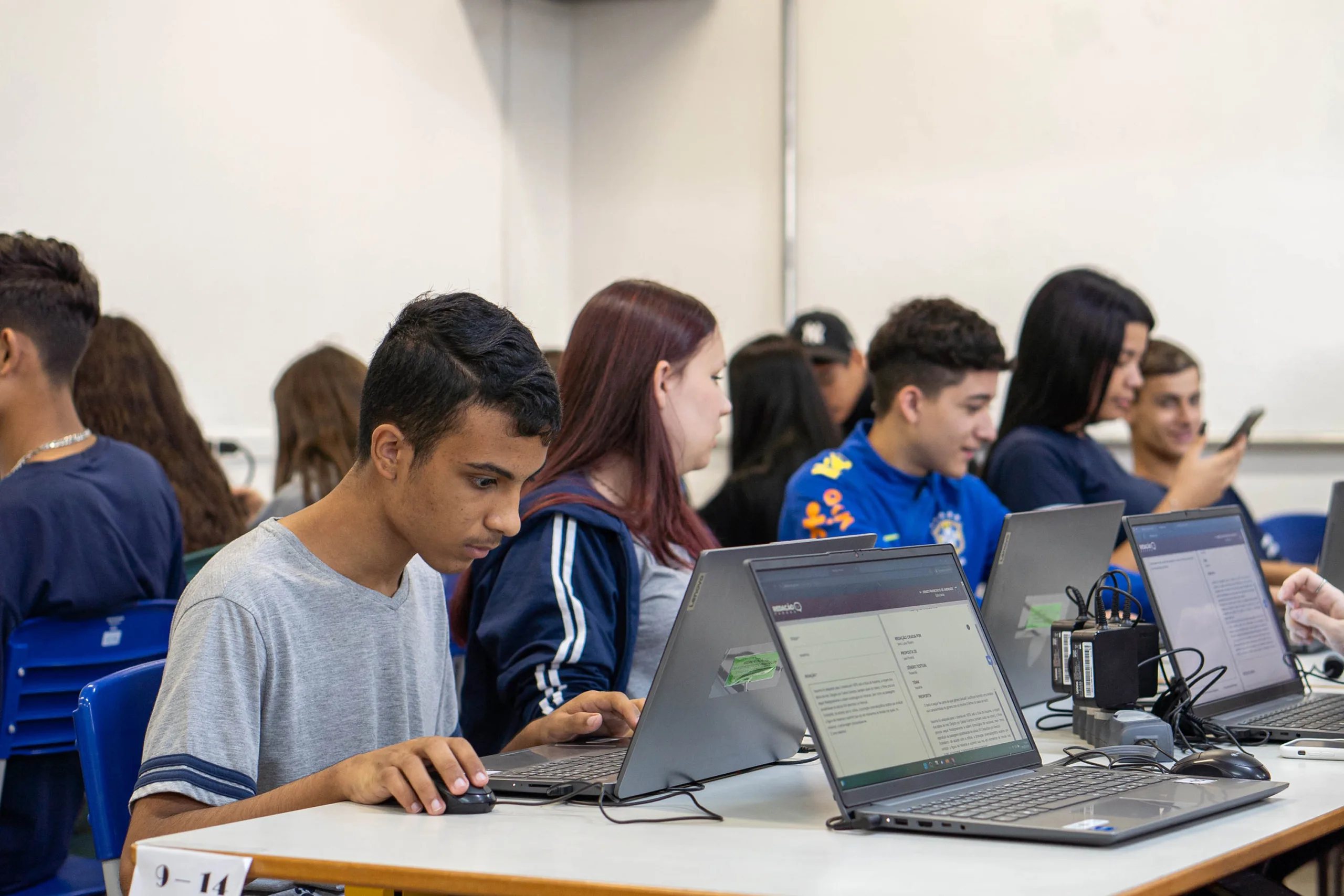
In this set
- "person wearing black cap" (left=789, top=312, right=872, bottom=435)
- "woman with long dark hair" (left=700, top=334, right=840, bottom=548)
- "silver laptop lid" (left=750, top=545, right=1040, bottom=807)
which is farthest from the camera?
"person wearing black cap" (left=789, top=312, right=872, bottom=435)

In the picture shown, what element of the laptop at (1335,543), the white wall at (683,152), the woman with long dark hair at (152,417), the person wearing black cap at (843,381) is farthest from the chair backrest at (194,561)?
the white wall at (683,152)

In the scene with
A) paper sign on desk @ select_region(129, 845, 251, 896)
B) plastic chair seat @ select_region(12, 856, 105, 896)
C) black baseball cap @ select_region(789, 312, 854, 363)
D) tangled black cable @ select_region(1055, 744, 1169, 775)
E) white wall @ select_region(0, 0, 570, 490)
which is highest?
Answer: white wall @ select_region(0, 0, 570, 490)

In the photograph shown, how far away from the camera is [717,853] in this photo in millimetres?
1167

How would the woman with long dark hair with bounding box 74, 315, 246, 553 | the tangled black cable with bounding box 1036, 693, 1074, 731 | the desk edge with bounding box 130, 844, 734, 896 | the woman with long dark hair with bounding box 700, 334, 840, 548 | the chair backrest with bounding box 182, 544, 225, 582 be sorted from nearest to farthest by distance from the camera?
1. the desk edge with bounding box 130, 844, 734, 896
2. the tangled black cable with bounding box 1036, 693, 1074, 731
3. the chair backrest with bounding box 182, 544, 225, 582
4. the woman with long dark hair with bounding box 74, 315, 246, 553
5. the woman with long dark hair with bounding box 700, 334, 840, 548

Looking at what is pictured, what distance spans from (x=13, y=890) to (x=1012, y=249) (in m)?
4.00

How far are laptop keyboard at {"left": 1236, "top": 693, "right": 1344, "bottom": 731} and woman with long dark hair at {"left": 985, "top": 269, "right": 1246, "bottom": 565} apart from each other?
1.09 m

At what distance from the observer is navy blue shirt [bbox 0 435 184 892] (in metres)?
2.05

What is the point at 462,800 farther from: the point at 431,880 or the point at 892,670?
the point at 892,670

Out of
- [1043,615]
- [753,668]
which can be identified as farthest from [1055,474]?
[753,668]

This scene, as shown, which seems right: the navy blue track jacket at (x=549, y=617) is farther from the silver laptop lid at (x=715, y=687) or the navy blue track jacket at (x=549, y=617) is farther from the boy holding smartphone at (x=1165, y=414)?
the boy holding smartphone at (x=1165, y=414)

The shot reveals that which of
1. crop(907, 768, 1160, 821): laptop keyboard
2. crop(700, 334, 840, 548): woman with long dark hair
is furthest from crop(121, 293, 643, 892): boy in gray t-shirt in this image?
crop(700, 334, 840, 548): woman with long dark hair

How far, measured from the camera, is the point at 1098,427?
4887 millimetres

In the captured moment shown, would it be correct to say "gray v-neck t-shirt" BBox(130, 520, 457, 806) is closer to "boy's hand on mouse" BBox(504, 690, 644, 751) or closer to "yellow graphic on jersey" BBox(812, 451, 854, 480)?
"boy's hand on mouse" BBox(504, 690, 644, 751)

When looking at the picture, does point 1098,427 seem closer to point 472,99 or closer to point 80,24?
point 472,99
